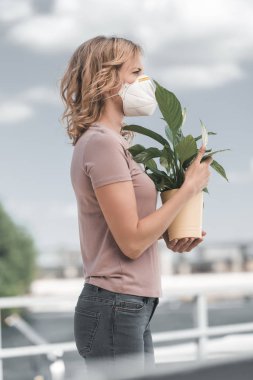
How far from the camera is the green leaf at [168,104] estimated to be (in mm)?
1479

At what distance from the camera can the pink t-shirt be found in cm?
137

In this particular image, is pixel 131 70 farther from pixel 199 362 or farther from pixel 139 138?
pixel 199 362

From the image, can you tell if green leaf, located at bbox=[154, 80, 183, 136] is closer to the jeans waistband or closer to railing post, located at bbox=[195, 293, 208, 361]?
the jeans waistband

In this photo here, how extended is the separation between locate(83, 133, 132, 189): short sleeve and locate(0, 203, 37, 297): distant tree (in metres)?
39.7

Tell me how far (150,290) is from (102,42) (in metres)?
0.46

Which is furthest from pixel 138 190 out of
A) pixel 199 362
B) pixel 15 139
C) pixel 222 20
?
pixel 15 139

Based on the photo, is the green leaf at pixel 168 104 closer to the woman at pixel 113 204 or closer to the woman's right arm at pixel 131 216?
the woman at pixel 113 204

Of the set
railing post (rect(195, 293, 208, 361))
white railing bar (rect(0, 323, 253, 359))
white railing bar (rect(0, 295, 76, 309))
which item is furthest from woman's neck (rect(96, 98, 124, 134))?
railing post (rect(195, 293, 208, 361))

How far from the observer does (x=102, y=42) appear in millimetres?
1441

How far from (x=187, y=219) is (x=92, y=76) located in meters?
0.32

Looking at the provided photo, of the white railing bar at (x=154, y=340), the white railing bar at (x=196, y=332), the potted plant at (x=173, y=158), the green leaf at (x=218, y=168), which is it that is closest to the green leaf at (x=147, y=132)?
the potted plant at (x=173, y=158)

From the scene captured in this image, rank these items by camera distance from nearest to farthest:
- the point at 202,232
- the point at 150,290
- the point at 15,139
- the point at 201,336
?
the point at 150,290 < the point at 202,232 < the point at 201,336 < the point at 15,139

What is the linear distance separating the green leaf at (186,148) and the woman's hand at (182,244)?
0.50 feet

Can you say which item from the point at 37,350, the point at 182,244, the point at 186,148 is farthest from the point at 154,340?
the point at 186,148
